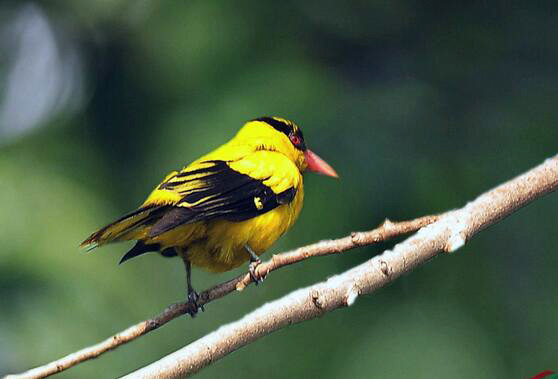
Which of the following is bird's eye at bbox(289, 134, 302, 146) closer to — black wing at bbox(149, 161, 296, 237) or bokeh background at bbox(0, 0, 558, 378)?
black wing at bbox(149, 161, 296, 237)

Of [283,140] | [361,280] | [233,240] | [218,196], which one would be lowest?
[361,280]

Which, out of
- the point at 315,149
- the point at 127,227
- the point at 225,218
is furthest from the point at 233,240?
the point at 315,149

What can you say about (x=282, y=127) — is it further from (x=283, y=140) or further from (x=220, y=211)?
(x=220, y=211)

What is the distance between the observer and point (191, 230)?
108 inches

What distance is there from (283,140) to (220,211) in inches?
26.5

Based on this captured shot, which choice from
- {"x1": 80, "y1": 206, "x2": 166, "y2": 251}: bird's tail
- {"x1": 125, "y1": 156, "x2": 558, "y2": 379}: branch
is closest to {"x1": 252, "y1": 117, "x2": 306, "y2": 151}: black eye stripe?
{"x1": 80, "y1": 206, "x2": 166, "y2": 251}: bird's tail

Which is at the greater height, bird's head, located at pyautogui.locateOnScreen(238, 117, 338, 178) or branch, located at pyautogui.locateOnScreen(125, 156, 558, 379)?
bird's head, located at pyautogui.locateOnScreen(238, 117, 338, 178)

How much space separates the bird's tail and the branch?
0.61 meters

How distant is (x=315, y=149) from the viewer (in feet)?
15.7

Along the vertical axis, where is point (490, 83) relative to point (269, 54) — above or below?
below

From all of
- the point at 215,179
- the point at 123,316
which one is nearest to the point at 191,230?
the point at 215,179

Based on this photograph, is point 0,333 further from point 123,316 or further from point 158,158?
point 158,158

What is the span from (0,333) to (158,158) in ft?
5.95

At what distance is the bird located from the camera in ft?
8.13
